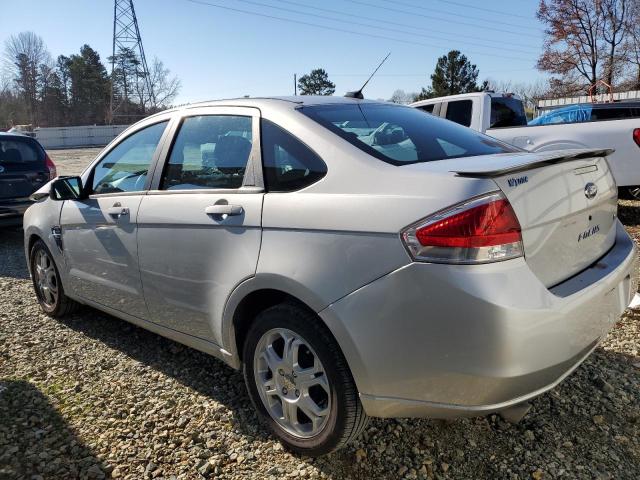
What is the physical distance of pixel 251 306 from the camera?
2.47 m

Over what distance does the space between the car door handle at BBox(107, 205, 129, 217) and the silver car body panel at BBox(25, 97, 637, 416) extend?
81 cm

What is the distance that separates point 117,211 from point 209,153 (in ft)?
2.72

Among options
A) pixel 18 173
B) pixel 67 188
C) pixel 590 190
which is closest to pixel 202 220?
pixel 67 188

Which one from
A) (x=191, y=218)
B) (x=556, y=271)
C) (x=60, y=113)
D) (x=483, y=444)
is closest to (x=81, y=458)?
(x=191, y=218)

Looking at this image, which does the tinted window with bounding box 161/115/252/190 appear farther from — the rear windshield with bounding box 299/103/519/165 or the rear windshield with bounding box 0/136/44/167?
the rear windshield with bounding box 0/136/44/167

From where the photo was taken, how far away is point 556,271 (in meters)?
1.98

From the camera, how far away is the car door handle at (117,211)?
123 inches

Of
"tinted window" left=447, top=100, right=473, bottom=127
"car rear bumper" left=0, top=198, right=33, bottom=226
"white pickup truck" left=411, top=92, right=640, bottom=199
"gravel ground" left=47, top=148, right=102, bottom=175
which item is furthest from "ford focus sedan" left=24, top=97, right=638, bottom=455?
"gravel ground" left=47, top=148, right=102, bottom=175

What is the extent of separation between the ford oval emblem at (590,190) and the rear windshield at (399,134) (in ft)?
1.60

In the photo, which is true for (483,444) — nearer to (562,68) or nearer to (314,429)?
(314,429)

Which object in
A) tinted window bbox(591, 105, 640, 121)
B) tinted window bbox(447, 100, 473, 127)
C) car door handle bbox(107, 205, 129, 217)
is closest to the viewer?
car door handle bbox(107, 205, 129, 217)

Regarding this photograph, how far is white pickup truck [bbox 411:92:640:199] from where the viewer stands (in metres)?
6.86

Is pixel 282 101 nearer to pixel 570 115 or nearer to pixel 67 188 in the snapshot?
pixel 67 188

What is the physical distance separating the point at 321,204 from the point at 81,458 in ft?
5.68
